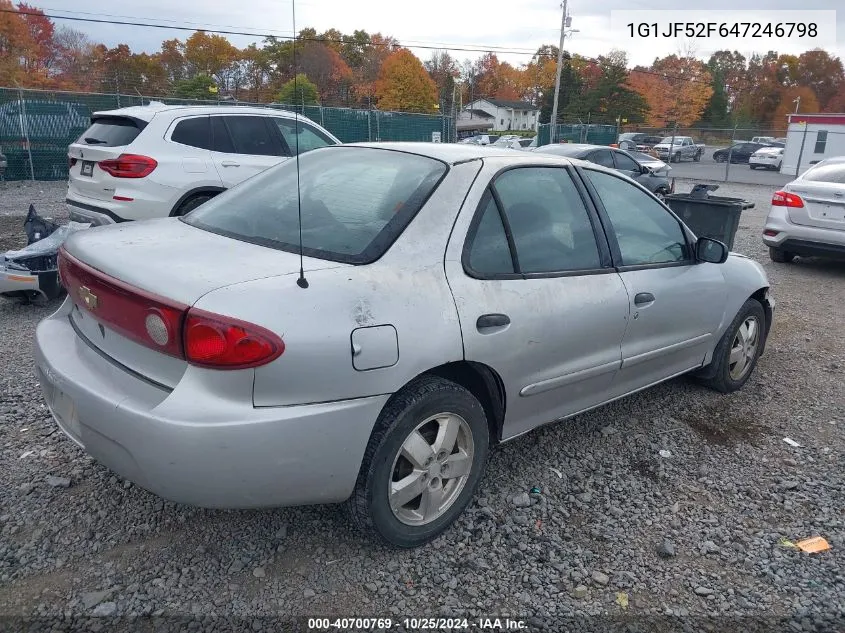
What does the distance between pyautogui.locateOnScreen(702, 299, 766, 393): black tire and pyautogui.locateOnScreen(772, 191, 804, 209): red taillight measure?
4654 mm

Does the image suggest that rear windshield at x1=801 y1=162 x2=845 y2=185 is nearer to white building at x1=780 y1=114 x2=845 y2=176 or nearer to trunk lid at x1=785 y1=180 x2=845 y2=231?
trunk lid at x1=785 y1=180 x2=845 y2=231

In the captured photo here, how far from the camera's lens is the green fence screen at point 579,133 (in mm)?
33062

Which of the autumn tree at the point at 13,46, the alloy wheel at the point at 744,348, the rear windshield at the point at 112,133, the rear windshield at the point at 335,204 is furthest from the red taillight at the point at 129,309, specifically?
the autumn tree at the point at 13,46

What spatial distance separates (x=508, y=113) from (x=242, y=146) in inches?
3350

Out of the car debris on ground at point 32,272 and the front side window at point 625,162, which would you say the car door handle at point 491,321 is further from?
the front side window at point 625,162

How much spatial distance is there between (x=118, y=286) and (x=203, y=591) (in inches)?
45.7

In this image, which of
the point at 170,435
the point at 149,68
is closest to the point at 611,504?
the point at 170,435

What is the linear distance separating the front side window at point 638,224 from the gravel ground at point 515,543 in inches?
41.5

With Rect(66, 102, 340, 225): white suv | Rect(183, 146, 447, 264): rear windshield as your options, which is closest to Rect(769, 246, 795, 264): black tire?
Rect(66, 102, 340, 225): white suv

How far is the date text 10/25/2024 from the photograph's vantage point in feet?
7.69

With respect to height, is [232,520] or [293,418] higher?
[293,418]

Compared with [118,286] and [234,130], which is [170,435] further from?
[234,130]

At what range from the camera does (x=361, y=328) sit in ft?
7.60

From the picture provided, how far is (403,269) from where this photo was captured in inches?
100.0
